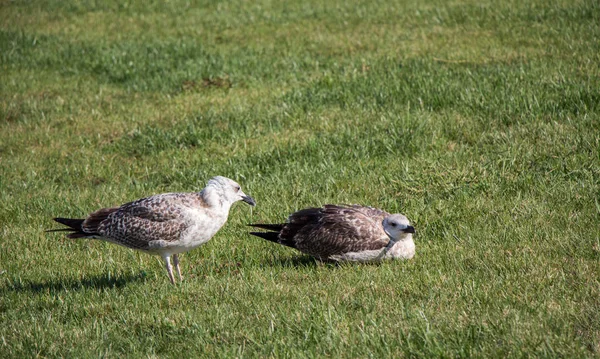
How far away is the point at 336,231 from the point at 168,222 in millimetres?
1693

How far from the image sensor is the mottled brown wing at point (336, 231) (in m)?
7.56

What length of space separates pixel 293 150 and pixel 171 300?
415 cm

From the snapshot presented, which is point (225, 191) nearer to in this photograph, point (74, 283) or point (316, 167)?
point (74, 283)

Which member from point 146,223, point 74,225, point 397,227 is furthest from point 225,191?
point 397,227

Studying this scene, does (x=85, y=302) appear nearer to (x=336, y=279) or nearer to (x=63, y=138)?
(x=336, y=279)

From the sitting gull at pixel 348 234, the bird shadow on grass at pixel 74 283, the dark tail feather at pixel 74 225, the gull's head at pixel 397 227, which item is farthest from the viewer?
the dark tail feather at pixel 74 225

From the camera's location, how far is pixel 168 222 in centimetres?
740

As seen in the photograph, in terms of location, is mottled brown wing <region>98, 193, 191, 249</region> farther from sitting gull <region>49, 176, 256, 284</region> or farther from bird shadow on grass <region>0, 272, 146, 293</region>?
bird shadow on grass <region>0, 272, 146, 293</region>

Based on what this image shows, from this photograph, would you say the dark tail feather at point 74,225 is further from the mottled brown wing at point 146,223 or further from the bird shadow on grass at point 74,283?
the bird shadow on grass at point 74,283

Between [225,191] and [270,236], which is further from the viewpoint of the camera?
[270,236]

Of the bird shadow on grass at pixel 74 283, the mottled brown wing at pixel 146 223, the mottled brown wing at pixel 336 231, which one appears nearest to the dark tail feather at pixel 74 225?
the mottled brown wing at pixel 146 223

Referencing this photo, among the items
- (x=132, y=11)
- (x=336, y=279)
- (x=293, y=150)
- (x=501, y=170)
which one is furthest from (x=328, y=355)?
(x=132, y=11)

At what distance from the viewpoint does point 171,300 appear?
7027mm

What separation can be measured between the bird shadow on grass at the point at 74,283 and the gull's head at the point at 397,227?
2.59m
